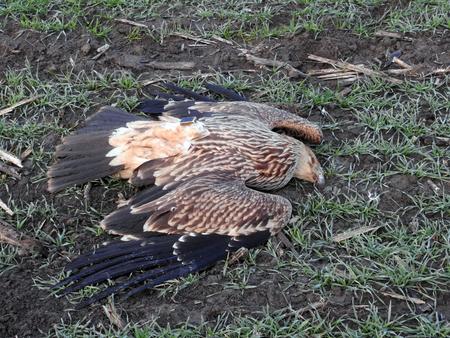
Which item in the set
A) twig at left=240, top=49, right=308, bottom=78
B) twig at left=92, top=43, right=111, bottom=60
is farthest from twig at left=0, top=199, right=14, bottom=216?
twig at left=240, top=49, right=308, bottom=78

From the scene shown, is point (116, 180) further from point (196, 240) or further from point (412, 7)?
point (412, 7)

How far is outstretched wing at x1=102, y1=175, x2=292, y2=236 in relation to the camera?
467cm

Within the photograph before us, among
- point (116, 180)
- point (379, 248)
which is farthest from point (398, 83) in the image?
point (116, 180)

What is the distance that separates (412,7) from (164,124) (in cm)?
282

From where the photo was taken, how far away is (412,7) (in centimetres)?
685

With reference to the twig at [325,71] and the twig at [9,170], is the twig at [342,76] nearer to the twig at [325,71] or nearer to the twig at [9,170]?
the twig at [325,71]

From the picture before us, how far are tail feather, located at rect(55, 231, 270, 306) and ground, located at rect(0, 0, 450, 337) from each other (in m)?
0.08

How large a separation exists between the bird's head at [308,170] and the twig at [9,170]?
1892 mm

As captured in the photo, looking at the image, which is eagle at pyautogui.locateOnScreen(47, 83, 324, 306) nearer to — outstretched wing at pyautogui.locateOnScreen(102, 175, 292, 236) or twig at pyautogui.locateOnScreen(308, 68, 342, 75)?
outstretched wing at pyautogui.locateOnScreen(102, 175, 292, 236)

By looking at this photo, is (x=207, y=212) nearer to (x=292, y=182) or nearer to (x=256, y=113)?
(x=292, y=182)

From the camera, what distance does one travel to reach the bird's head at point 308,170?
5.23 m

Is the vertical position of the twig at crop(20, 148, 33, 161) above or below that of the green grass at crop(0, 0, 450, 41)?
below

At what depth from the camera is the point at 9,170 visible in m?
5.37

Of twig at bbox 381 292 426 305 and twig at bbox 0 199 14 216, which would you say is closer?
Result: twig at bbox 381 292 426 305
